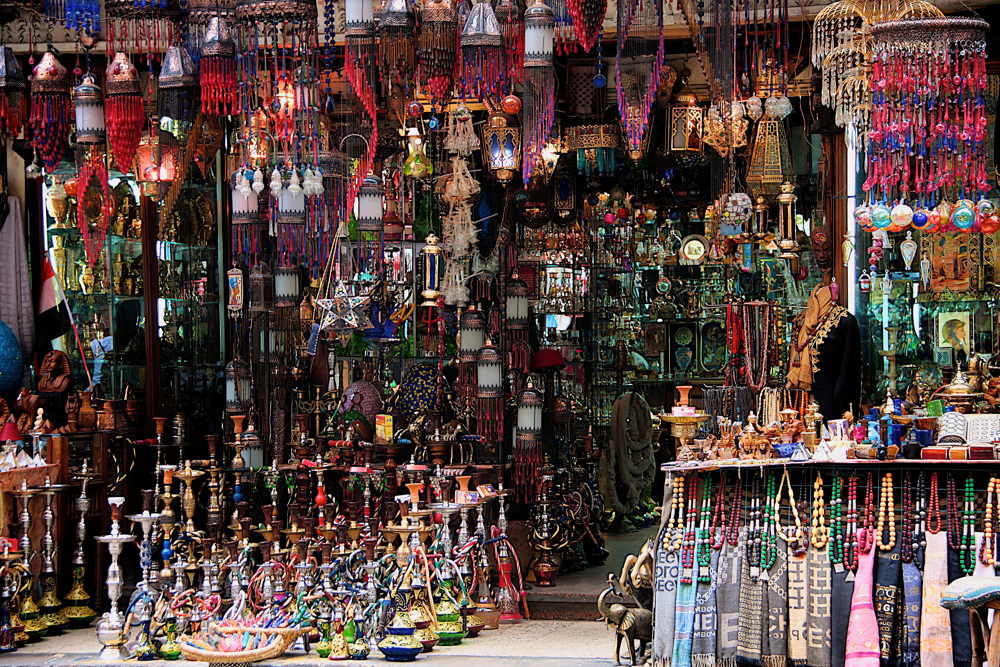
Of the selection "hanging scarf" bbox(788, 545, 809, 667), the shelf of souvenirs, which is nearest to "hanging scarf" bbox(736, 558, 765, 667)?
"hanging scarf" bbox(788, 545, 809, 667)

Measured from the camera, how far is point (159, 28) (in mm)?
8242

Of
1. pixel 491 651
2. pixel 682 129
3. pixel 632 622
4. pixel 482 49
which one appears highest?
pixel 482 49

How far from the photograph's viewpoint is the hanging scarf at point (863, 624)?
5973 mm

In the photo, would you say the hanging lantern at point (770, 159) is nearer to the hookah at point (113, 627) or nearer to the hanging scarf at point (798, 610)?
the hanging scarf at point (798, 610)

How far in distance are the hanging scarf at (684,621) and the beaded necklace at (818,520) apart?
1.66 feet

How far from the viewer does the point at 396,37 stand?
7477mm

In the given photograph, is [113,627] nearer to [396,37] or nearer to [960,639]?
[396,37]

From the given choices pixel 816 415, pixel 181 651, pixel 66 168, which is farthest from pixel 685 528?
pixel 66 168

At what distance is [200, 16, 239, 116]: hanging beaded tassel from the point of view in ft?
25.8

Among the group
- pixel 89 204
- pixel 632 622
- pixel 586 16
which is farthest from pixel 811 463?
pixel 89 204

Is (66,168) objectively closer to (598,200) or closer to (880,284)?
(598,200)

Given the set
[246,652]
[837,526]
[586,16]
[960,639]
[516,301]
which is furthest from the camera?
[516,301]

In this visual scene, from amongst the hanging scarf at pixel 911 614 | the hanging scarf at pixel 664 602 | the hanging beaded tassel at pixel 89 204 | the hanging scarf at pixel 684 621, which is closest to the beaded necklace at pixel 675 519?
the hanging scarf at pixel 664 602

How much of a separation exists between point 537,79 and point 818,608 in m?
2.95
